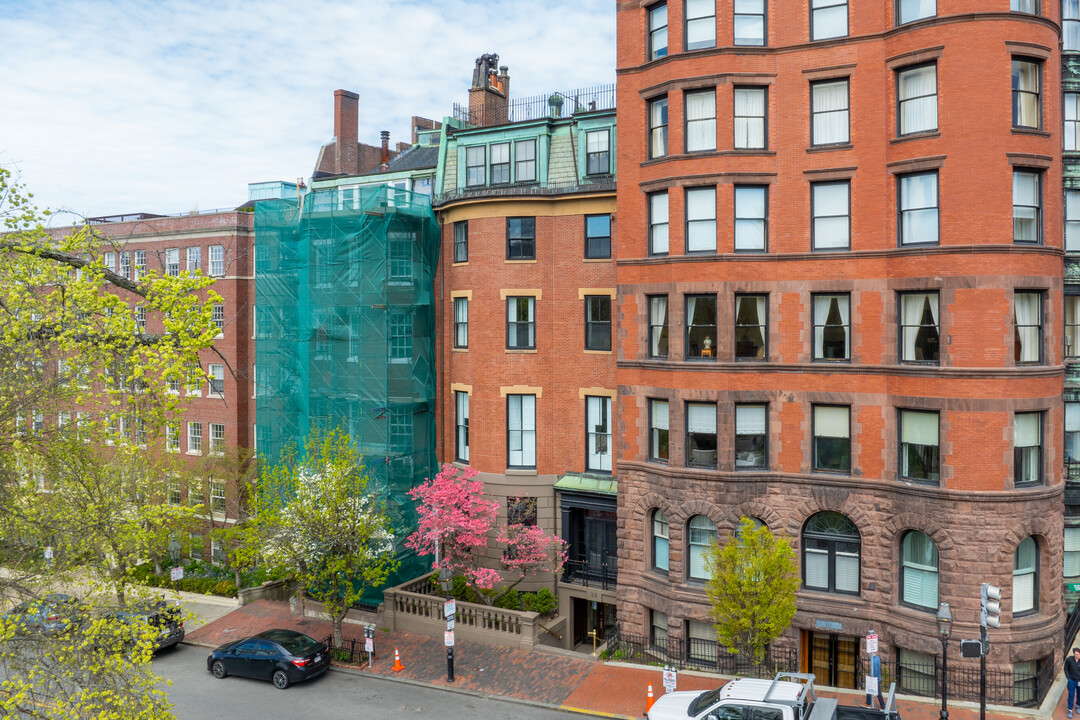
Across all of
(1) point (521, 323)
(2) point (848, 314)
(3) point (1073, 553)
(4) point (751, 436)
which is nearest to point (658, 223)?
(2) point (848, 314)

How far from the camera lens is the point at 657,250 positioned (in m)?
26.5

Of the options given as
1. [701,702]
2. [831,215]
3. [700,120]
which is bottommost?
[701,702]

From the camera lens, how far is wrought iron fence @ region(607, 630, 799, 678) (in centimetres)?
2458

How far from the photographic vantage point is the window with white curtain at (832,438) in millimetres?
24344

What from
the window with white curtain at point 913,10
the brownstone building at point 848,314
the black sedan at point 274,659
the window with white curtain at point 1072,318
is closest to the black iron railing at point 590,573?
the brownstone building at point 848,314

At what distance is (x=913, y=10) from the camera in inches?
912

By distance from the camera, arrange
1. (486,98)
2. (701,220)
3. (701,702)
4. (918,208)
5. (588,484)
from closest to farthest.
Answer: (701,702) < (918,208) < (701,220) < (588,484) < (486,98)

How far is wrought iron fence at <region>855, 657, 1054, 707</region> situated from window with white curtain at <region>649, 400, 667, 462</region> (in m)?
8.47

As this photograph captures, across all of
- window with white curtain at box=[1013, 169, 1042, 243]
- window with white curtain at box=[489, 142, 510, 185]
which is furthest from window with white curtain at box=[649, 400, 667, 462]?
window with white curtain at box=[489, 142, 510, 185]

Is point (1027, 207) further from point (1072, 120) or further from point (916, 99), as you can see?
point (1072, 120)

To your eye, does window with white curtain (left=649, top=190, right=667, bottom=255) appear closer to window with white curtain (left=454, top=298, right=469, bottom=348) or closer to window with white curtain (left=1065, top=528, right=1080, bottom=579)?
window with white curtain (left=454, top=298, right=469, bottom=348)

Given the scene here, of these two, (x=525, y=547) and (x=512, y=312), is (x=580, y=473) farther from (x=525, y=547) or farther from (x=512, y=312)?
(x=512, y=312)

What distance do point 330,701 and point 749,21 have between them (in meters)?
24.1

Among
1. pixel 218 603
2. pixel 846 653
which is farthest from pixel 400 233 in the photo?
pixel 846 653
